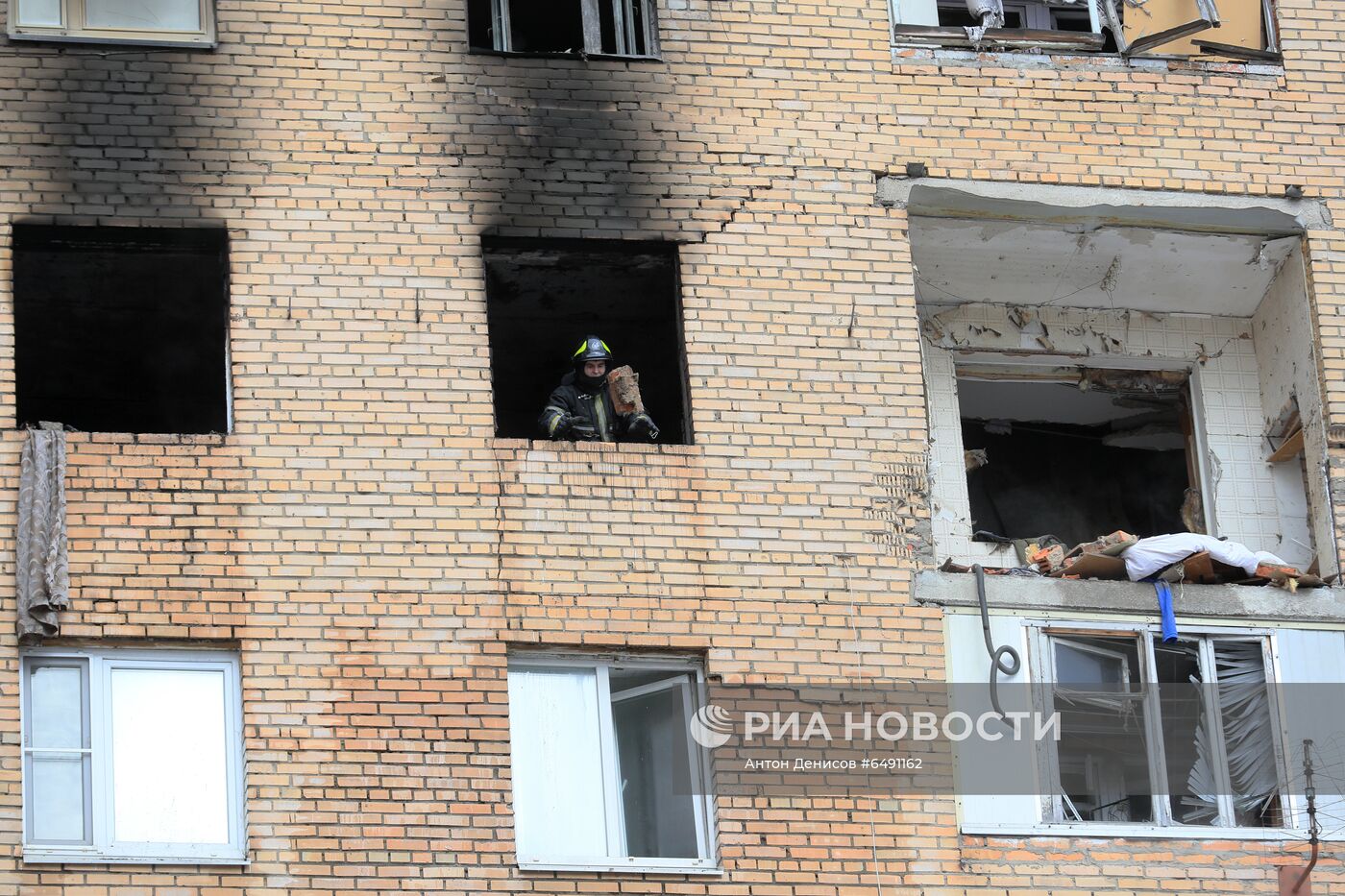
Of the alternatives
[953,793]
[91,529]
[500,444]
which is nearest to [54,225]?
[91,529]

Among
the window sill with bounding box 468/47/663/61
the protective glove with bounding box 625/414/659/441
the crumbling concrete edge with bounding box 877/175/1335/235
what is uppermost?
the window sill with bounding box 468/47/663/61

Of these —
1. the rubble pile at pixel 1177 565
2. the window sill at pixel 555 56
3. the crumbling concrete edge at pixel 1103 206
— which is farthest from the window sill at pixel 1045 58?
the rubble pile at pixel 1177 565

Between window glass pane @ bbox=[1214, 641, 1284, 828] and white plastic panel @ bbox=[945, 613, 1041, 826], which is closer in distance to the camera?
white plastic panel @ bbox=[945, 613, 1041, 826]

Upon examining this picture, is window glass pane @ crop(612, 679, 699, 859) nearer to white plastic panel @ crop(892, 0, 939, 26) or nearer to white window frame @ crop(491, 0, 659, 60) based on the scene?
white window frame @ crop(491, 0, 659, 60)

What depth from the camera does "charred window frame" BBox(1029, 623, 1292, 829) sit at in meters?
14.1

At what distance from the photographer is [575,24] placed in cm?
1581

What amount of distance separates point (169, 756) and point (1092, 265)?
22.3 ft

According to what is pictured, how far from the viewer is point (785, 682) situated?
1375cm

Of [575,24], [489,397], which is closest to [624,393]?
[489,397]

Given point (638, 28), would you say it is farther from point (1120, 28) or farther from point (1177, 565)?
point (1177, 565)

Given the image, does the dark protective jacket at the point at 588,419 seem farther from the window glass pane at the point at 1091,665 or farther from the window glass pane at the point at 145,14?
the window glass pane at the point at 145,14

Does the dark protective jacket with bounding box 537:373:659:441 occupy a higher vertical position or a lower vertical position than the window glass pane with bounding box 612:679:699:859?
higher

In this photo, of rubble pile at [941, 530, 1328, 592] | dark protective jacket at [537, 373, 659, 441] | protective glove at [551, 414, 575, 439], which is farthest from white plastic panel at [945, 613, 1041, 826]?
protective glove at [551, 414, 575, 439]

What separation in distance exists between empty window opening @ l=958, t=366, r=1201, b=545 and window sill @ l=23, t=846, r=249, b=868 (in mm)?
6279
